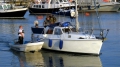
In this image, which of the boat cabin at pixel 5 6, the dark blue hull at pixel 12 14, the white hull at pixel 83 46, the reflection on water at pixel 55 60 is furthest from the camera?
the boat cabin at pixel 5 6

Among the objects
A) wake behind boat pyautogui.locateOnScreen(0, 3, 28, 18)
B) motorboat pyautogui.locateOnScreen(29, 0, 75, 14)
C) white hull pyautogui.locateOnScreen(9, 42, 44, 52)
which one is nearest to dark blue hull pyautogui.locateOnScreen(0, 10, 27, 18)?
wake behind boat pyautogui.locateOnScreen(0, 3, 28, 18)

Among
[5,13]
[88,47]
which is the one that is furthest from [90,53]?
[5,13]

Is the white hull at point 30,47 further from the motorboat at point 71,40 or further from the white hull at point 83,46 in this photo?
the white hull at point 83,46

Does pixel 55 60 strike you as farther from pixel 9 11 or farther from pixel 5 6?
pixel 5 6

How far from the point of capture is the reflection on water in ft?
83.8

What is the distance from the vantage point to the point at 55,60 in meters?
27.0

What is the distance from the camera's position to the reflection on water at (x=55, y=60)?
25.5 m

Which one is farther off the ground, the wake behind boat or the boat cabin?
the boat cabin

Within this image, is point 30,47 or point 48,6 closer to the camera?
point 30,47

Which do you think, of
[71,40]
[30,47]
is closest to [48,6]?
[30,47]

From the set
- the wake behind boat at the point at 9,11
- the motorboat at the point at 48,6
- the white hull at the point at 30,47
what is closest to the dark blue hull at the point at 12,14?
the wake behind boat at the point at 9,11

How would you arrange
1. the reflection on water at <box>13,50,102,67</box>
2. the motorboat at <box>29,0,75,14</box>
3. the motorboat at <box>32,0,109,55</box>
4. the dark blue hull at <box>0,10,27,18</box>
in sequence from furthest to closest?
the motorboat at <box>29,0,75,14</box> < the dark blue hull at <box>0,10,27,18</box> < the motorboat at <box>32,0,109,55</box> < the reflection on water at <box>13,50,102,67</box>

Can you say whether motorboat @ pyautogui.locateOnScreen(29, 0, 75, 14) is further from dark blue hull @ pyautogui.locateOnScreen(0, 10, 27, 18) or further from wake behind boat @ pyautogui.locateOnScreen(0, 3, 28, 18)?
wake behind boat @ pyautogui.locateOnScreen(0, 3, 28, 18)

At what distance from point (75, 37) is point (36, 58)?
281 centimetres
